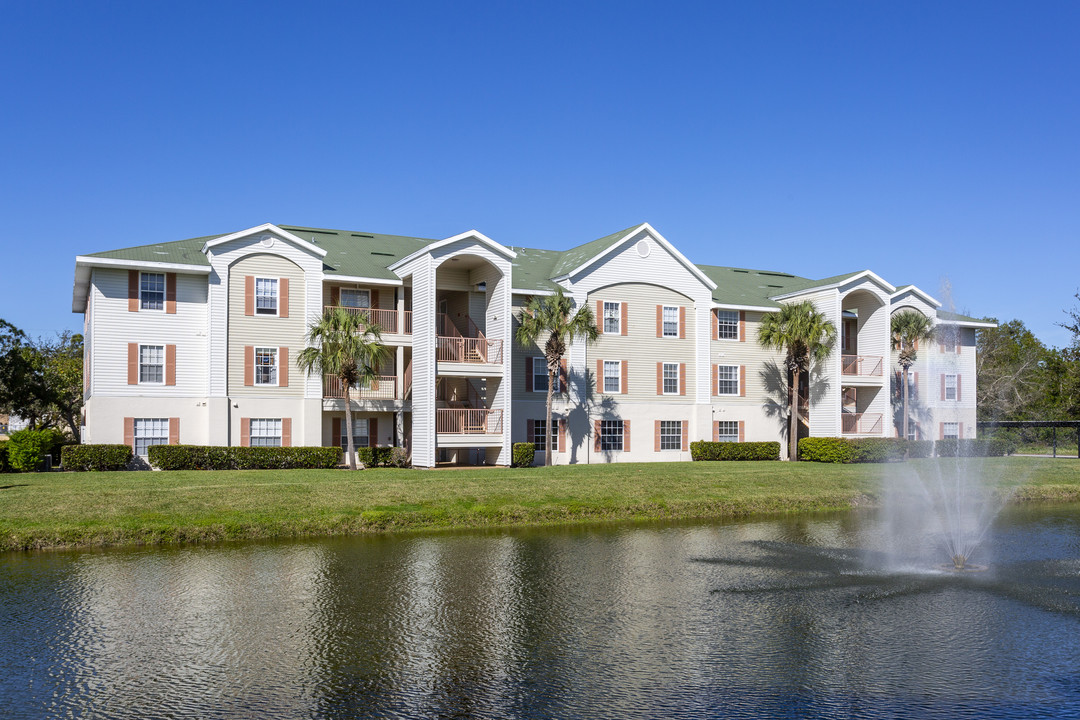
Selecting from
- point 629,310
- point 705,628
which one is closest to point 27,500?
point 705,628

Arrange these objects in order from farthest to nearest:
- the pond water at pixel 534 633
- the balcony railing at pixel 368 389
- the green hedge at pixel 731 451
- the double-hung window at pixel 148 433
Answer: the green hedge at pixel 731 451, the balcony railing at pixel 368 389, the double-hung window at pixel 148 433, the pond water at pixel 534 633

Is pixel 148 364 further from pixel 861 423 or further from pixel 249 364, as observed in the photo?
A: pixel 861 423

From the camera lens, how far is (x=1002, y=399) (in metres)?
65.1

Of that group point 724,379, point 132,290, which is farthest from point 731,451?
point 132,290

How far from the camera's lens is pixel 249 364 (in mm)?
34531

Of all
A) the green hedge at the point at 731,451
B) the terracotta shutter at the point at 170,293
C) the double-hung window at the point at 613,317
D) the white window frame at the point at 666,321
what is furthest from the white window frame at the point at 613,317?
the terracotta shutter at the point at 170,293

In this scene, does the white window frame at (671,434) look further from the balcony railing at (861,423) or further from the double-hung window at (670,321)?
the balcony railing at (861,423)

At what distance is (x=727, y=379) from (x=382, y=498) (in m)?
23.3

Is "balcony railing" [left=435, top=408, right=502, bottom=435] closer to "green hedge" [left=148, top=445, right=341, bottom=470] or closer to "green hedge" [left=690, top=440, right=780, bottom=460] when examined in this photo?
"green hedge" [left=148, top=445, right=341, bottom=470]

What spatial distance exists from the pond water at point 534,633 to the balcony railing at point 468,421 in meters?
16.2

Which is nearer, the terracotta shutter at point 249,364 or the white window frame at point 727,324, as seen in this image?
the terracotta shutter at point 249,364

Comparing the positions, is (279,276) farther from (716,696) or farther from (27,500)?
(716,696)

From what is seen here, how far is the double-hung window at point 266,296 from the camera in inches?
1371

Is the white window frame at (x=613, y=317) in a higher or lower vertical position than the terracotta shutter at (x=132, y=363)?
higher
